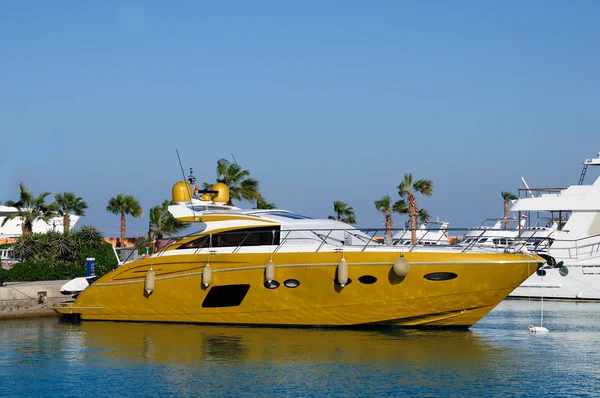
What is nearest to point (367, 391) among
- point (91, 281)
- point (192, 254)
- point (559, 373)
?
point (559, 373)

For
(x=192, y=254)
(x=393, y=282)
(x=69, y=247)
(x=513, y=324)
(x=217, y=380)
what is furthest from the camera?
(x=69, y=247)

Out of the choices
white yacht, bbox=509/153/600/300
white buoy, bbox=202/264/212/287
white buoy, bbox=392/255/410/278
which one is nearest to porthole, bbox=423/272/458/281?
white buoy, bbox=392/255/410/278

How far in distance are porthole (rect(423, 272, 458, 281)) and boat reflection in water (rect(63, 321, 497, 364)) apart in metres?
1.36

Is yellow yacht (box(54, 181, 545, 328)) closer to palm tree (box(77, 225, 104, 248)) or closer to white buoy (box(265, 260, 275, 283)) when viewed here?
white buoy (box(265, 260, 275, 283))

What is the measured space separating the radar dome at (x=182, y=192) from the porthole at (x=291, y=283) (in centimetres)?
429

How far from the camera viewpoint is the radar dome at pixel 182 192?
23641 mm

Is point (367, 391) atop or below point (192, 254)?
below

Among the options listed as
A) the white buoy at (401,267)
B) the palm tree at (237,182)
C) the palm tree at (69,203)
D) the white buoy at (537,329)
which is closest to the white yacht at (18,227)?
the palm tree at (69,203)

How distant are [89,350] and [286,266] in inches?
198

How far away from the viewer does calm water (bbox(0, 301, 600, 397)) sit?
1477cm

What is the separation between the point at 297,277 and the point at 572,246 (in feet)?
57.3

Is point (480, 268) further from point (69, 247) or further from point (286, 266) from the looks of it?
point (69, 247)

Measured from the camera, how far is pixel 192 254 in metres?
22.0

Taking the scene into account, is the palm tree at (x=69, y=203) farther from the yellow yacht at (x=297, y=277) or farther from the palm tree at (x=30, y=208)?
the yellow yacht at (x=297, y=277)
